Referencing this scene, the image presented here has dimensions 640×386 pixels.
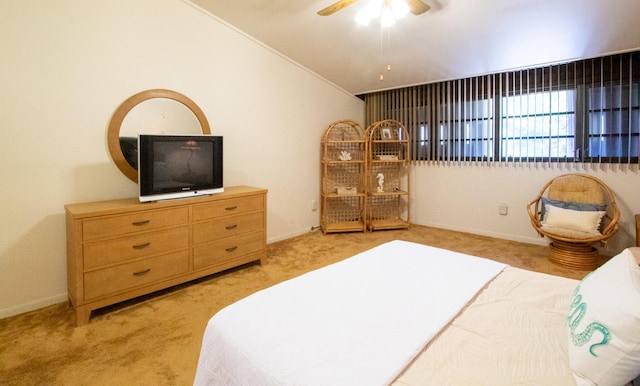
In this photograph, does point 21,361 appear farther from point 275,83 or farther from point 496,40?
point 496,40

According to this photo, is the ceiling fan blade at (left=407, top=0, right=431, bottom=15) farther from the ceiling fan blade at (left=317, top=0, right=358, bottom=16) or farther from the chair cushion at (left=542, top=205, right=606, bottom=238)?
the chair cushion at (left=542, top=205, right=606, bottom=238)

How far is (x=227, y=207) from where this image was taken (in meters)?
2.90

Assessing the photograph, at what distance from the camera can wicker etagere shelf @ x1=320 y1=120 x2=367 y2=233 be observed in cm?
448

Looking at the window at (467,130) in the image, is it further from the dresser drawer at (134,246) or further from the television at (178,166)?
the dresser drawer at (134,246)

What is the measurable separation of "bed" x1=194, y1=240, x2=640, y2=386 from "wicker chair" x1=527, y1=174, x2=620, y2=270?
81.3 inches

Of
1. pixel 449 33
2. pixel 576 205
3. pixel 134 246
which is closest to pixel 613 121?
pixel 576 205

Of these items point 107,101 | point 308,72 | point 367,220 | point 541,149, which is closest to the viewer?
point 107,101

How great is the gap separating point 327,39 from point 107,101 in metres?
2.18

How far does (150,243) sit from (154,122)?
1.12 m

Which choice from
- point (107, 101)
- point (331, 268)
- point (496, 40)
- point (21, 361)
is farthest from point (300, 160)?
point (21, 361)

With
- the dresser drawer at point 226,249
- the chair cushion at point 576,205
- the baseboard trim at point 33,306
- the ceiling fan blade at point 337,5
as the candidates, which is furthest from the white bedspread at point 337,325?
the chair cushion at point 576,205

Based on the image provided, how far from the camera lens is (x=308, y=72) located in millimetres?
4289

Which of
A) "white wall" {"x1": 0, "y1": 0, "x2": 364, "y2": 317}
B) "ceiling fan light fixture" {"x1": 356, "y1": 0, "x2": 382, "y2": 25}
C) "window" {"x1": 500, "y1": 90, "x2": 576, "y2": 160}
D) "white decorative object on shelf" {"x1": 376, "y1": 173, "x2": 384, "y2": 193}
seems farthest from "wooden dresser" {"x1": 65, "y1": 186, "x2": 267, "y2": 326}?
"window" {"x1": 500, "y1": 90, "x2": 576, "y2": 160}

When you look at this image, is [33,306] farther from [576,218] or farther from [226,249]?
[576,218]
